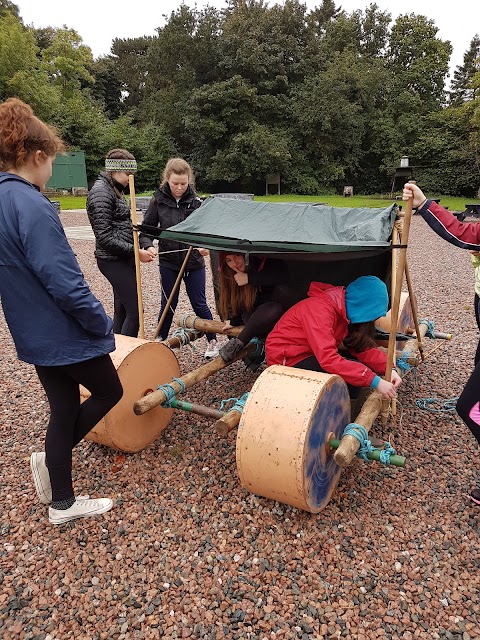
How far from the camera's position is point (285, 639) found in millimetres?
1928

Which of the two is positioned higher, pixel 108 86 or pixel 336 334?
pixel 108 86

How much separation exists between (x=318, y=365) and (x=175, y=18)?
39410 millimetres

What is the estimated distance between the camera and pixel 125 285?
4.02 metres

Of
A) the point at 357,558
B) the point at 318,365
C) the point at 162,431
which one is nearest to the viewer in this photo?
the point at 357,558

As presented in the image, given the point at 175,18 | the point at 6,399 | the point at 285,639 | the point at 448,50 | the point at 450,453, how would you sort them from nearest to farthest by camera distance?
the point at 285,639 → the point at 450,453 → the point at 6,399 → the point at 175,18 → the point at 448,50

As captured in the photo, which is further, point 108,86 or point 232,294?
point 108,86

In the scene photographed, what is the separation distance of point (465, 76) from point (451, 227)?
4796cm

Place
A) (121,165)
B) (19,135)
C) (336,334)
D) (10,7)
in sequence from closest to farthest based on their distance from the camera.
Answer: (19,135) < (336,334) < (121,165) < (10,7)

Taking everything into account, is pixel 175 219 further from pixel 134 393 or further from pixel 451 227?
pixel 451 227

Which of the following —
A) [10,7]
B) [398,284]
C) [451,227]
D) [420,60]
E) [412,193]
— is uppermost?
[10,7]

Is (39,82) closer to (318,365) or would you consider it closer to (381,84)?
(381,84)

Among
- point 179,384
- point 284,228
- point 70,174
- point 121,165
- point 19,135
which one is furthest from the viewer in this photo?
point 70,174

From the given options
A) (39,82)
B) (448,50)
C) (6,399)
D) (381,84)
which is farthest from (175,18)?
(6,399)

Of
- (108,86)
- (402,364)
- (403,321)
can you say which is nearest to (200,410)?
(402,364)
